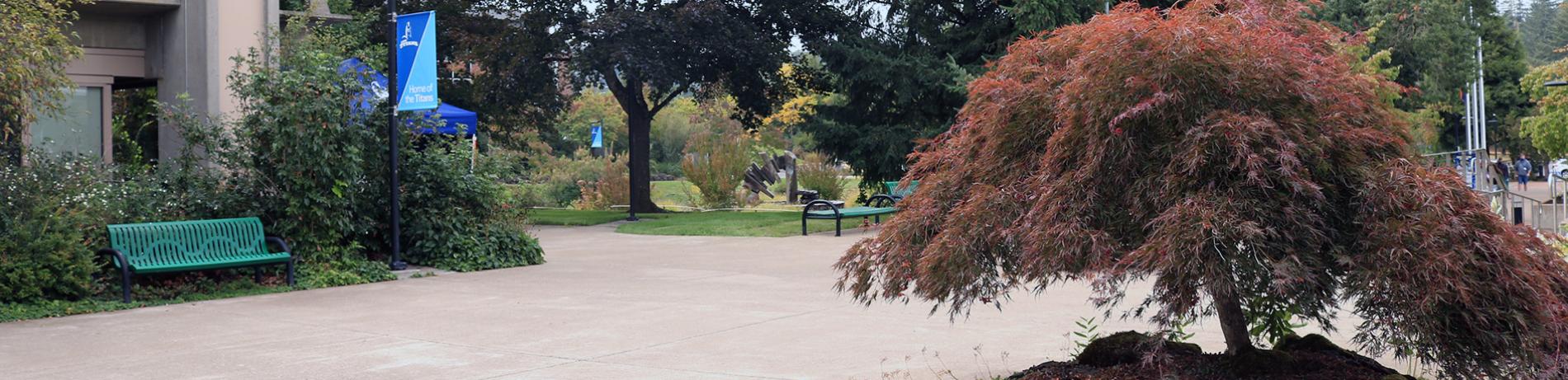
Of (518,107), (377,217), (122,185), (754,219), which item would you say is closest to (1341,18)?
(754,219)

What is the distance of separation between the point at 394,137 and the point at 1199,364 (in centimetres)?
938

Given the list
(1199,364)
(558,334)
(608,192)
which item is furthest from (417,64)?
(608,192)

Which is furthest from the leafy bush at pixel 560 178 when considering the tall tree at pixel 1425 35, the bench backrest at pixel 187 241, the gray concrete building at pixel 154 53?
the tall tree at pixel 1425 35

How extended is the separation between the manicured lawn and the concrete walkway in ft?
21.8

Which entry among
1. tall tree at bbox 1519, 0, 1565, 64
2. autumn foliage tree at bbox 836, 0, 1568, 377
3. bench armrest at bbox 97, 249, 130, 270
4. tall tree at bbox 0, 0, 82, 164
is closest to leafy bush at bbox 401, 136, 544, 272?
bench armrest at bbox 97, 249, 130, 270

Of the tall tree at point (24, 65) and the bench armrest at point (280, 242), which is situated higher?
the tall tree at point (24, 65)

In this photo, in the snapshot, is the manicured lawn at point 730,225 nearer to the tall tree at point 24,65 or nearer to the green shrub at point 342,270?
the green shrub at point 342,270

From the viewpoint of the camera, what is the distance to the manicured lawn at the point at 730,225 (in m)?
19.5

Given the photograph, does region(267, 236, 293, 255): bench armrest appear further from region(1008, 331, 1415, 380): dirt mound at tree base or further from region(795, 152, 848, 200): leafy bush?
region(795, 152, 848, 200): leafy bush

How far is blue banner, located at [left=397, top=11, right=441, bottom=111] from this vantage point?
13.2 metres

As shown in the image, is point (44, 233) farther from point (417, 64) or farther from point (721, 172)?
point (721, 172)

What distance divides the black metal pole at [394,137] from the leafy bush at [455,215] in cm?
28

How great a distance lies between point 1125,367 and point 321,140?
8.94 meters

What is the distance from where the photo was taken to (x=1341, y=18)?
3247 centimetres
